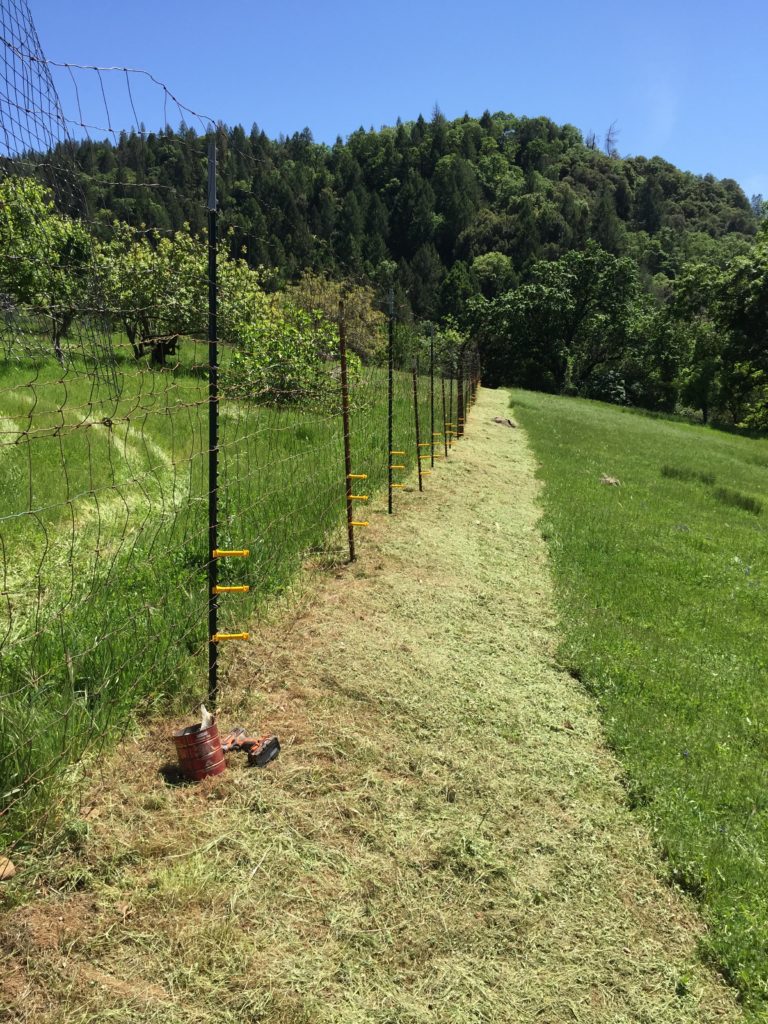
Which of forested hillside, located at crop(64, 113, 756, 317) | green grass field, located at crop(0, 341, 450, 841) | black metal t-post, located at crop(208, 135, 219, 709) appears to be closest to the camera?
green grass field, located at crop(0, 341, 450, 841)

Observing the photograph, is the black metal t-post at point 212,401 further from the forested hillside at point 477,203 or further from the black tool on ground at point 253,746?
the forested hillside at point 477,203

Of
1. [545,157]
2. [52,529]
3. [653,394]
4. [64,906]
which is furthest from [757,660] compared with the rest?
[545,157]

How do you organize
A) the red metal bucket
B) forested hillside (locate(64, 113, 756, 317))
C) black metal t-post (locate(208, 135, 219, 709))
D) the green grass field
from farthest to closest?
forested hillside (locate(64, 113, 756, 317)), black metal t-post (locate(208, 135, 219, 709)), the red metal bucket, the green grass field

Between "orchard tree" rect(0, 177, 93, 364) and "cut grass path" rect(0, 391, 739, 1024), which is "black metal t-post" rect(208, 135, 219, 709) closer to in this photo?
"cut grass path" rect(0, 391, 739, 1024)

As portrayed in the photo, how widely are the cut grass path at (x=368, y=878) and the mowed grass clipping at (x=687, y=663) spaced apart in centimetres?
19

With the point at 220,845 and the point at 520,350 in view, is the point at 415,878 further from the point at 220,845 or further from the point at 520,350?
the point at 520,350

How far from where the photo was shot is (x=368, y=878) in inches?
101

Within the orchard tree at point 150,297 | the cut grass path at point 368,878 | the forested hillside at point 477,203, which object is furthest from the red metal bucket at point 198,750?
the forested hillside at point 477,203

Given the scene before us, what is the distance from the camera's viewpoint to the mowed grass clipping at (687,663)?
2799 millimetres

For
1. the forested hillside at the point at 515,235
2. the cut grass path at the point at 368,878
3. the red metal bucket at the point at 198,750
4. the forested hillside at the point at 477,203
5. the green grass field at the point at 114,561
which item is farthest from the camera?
the forested hillside at the point at 477,203

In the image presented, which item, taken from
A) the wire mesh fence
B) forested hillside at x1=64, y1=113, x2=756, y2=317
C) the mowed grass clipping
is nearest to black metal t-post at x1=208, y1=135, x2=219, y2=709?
the wire mesh fence

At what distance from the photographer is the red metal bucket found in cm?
290

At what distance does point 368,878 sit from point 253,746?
883 mm

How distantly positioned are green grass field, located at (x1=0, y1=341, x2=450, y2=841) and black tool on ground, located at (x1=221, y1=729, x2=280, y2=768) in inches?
17.9
